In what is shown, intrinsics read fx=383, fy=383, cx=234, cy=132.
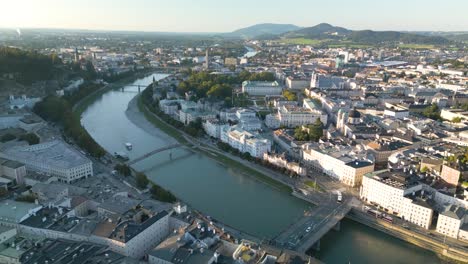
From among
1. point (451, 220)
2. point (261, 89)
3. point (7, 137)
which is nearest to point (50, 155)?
point (7, 137)

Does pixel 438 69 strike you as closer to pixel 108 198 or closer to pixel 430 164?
pixel 430 164

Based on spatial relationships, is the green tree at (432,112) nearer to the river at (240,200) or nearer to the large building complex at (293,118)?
the large building complex at (293,118)

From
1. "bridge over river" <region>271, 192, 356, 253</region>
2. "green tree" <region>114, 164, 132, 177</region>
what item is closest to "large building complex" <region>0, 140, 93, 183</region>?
"green tree" <region>114, 164, 132, 177</region>

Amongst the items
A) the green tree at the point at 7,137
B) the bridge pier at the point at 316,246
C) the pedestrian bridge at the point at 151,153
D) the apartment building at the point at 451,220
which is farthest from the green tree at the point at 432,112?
the green tree at the point at 7,137

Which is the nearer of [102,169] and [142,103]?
[102,169]

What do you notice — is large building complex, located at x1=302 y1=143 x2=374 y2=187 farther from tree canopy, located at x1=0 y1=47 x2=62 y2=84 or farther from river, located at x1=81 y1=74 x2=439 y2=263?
tree canopy, located at x1=0 y1=47 x2=62 y2=84

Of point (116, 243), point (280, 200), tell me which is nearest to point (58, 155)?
point (116, 243)

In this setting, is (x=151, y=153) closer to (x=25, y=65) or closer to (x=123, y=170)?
(x=123, y=170)
